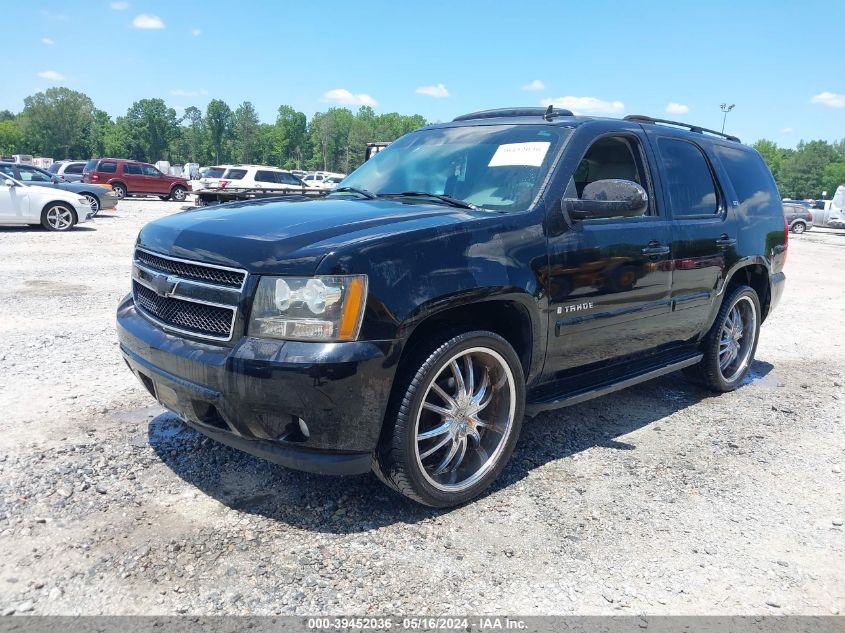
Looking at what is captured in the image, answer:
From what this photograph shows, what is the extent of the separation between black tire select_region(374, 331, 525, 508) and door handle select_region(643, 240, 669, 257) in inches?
52.5

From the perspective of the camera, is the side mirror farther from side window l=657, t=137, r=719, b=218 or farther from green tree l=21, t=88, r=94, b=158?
green tree l=21, t=88, r=94, b=158

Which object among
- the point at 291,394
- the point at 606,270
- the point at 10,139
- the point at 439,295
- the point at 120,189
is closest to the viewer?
the point at 291,394

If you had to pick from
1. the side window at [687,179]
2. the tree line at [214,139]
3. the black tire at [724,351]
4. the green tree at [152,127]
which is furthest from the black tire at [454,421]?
the green tree at [152,127]

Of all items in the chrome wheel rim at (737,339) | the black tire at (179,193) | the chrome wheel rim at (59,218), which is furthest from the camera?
the black tire at (179,193)

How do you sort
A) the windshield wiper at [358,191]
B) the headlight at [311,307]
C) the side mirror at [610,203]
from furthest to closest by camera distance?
the windshield wiper at [358,191], the side mirror at [610,203], the headlight at [311,307]

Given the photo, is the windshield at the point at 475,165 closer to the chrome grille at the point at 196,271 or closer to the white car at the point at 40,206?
the chrome grille at the point at 196,271

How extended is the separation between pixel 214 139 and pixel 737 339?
141219 millimetres

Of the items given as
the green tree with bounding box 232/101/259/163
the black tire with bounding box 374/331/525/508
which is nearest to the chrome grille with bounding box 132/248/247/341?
the black tire with bounding box 374/331/525/508

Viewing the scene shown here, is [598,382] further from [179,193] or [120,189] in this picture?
[179,193]

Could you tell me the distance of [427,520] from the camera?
10.5 ft

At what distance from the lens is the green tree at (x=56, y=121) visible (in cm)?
12325

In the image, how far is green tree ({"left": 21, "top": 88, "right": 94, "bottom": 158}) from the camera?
12325 cm

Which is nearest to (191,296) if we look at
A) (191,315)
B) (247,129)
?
(191,315)

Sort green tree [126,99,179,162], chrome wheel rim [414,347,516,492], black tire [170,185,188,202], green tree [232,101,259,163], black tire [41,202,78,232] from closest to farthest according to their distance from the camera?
chrome wheel rim [414,347,516,492]
black tire [41,202,78,232]
black tire [170,185,188,202]
green tree [232,101,259,163]
green tree [126,99,179,162]
